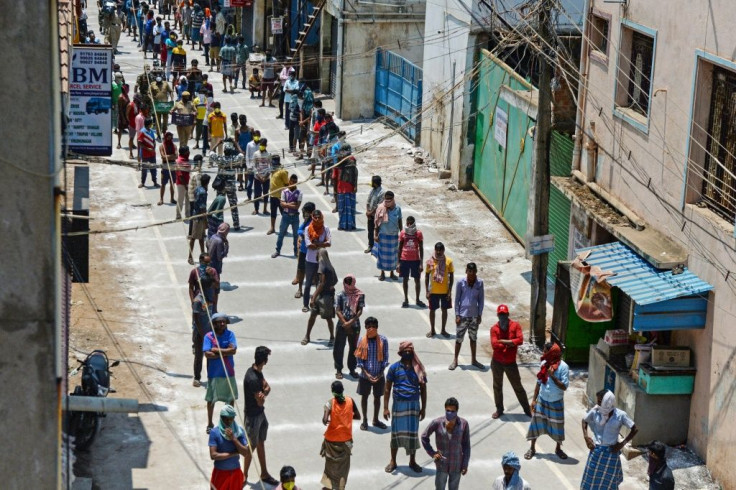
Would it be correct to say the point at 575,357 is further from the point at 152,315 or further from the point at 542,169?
the point at 152,315

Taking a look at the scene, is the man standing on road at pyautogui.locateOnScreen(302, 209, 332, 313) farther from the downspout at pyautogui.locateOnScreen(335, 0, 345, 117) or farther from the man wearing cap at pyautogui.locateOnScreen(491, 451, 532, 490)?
the downspout at pyautogui.locateOnScreen(335, 0, 345, 117)

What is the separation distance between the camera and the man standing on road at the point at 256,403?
47.6 feet

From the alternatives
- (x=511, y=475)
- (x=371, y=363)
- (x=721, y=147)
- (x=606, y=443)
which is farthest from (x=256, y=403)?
(x=721, y=147)

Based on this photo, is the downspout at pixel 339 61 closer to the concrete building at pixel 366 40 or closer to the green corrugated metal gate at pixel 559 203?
the concrete building at pixel 366 40

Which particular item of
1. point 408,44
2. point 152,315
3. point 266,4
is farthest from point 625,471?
point 266,4

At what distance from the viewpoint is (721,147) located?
15008 millimetres

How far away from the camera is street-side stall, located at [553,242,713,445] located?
15211 millimetres

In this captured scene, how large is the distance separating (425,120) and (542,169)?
11.4m

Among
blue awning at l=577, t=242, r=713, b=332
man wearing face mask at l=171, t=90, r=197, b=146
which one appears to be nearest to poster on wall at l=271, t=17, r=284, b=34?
man wearing face mask at l=171, t=90, r=197, b=146

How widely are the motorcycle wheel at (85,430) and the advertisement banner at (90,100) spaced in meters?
5.46

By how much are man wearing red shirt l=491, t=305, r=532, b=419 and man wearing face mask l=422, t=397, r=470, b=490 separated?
8.84 ft

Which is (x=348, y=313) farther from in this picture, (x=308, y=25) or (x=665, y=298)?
(x=308, y=25)

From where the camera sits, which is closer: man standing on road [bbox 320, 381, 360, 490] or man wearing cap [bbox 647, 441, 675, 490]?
man wearing cap [bbox 647, 441, 675, 490]

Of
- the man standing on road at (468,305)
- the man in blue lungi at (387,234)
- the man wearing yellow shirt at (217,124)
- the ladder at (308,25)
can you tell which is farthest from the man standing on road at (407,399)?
the ladder at (308,25)
